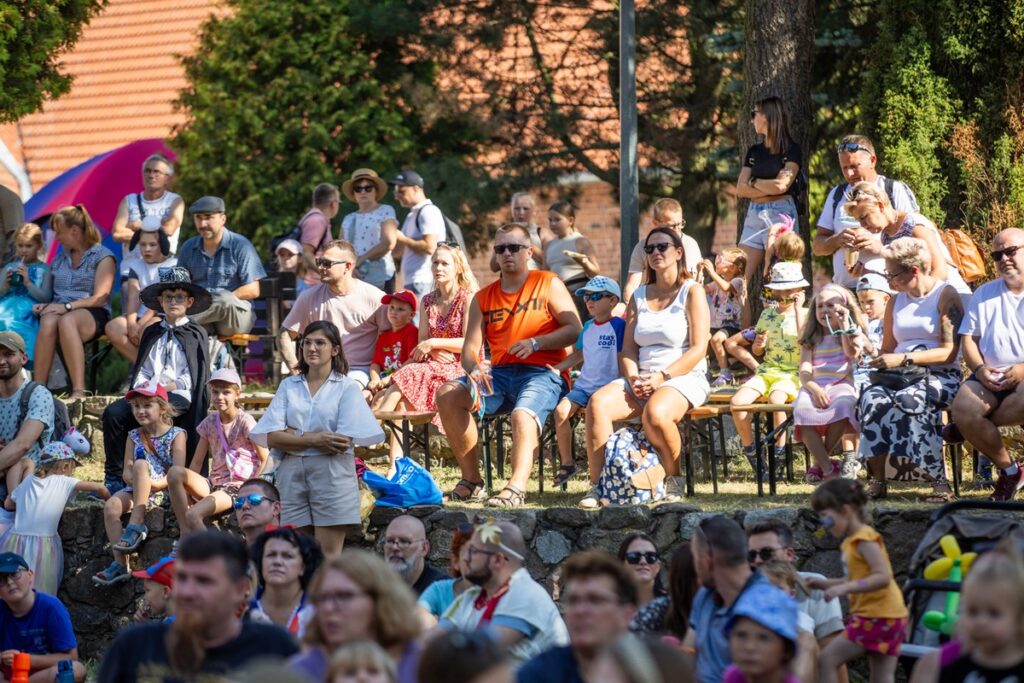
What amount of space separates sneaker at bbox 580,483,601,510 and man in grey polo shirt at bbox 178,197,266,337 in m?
4.01

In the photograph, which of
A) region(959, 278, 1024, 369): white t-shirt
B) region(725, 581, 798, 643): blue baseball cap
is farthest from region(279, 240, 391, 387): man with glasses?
region(725, 581, 798, 643): blue baseball cap

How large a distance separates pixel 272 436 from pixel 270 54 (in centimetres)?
976

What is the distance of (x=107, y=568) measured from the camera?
10.1 metres

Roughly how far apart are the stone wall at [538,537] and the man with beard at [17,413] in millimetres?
507

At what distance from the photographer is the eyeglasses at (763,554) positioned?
7002 millimetres

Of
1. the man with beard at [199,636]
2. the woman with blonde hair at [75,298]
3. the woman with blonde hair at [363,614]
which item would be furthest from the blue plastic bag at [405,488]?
the woman with blonde hair at [363,614]

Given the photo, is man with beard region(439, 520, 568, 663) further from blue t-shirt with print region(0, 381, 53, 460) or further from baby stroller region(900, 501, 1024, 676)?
blue t-shirt with print region(0, 381, 53, 460)

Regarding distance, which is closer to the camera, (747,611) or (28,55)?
(747,611)

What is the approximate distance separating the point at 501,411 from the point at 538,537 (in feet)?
3.42

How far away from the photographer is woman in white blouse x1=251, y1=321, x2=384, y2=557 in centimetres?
894

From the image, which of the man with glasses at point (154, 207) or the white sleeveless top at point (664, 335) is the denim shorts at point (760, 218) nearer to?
the white sleeveless top at point (664, 335)

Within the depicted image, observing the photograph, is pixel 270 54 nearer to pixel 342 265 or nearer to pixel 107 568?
pixel 342 265

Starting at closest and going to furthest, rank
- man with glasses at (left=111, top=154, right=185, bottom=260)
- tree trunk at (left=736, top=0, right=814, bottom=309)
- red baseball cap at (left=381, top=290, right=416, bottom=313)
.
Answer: red baseball cap at (left=381, top=290, right=416, bottom=313), tree trunk at (left=736, top=0, right=814, bottom=309), man with glasses at (left=111, top=154, right=185, bottom=260)

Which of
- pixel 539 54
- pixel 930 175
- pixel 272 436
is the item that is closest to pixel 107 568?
pixel 272 436
